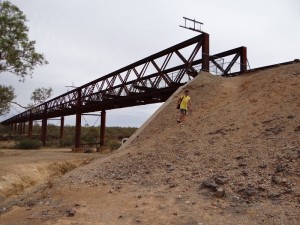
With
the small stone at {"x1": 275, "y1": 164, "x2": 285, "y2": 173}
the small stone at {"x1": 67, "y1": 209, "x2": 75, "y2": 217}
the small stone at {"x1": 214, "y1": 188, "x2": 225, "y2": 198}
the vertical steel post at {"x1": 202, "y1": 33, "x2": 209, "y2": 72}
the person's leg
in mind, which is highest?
the vertical steel post at {"x1": 202, "y1": 33, "x2": 209, "y2": 72}

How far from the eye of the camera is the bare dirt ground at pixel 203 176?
6.74m

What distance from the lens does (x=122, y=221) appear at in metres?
6.70

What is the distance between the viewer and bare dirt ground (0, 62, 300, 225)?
674 centimetres

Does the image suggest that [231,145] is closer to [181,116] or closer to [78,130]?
[181,116]

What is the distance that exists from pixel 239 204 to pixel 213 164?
2.04m

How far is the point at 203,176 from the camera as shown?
8.30 m

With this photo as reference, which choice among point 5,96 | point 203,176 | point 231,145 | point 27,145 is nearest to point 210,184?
point 203,176

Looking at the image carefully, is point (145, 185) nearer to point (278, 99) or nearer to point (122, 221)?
point (122, 221)

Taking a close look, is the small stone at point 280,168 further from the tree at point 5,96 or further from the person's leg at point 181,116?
the tree at point 5,96

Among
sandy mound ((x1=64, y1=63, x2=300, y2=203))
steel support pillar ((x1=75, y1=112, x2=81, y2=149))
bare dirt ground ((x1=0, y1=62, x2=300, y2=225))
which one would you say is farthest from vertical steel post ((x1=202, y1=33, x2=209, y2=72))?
steel support pillar ((x1=75, y1=112, x2=81, y2=149))

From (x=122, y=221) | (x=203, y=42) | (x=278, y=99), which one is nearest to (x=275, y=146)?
(x=278, y=99)

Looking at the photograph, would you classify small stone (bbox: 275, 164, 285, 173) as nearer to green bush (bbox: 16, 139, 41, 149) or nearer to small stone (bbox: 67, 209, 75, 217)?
small stone (bbox: 67, 209, 75, 217)

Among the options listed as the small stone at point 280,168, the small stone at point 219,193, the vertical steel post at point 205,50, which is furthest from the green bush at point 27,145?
the small stone at point 280,168

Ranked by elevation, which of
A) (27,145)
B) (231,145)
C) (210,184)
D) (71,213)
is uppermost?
(231,145)
